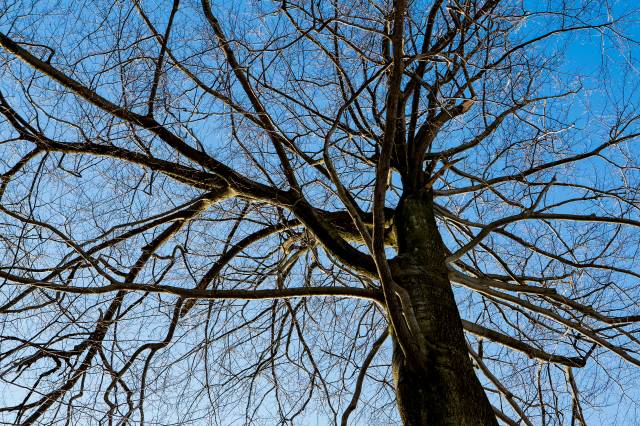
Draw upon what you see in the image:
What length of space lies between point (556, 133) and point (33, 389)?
3.38m

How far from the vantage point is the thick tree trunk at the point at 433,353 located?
247cm

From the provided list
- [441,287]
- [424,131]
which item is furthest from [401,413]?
[424,131]

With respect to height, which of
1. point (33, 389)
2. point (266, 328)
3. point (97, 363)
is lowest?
point (33, 389)

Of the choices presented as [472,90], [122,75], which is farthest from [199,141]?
[472,90]

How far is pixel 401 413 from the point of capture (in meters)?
2.57

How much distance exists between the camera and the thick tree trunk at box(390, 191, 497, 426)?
8.11 ft

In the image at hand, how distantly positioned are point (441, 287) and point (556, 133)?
1442 millimetres

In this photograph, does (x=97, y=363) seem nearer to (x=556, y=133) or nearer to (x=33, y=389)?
(x=33, y=389)

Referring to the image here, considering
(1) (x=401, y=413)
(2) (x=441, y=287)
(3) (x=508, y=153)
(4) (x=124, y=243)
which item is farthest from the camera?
(3) (x=508, y=153)

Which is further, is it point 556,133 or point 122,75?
point 556,133

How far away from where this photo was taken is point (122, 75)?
3.37 metres

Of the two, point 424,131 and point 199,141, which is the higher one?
point 424,131

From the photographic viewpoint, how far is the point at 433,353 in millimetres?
2668

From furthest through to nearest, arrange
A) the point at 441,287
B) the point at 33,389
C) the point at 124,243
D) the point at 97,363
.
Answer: the point at 124,243
the point at 97,363
the point at 441,287
the point at 33,389
